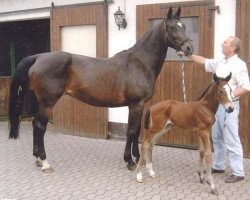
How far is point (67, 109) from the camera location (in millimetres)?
8359

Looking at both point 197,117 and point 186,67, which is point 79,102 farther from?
point 197,117

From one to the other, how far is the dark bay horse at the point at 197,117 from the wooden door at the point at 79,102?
2.86 meters

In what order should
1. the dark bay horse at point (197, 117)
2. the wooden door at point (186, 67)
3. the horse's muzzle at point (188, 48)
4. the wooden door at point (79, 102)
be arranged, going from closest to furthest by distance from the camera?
1. the dark bay horse at point (197, 117)
2. the horse's muzzle at point (188, 48)
3. the wooden door at point (186, 67)
4. the wooden door at point (79, 102)

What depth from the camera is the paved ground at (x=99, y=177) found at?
15.6 feet

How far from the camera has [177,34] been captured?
17.6ft

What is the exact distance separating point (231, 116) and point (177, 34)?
137 centimetres

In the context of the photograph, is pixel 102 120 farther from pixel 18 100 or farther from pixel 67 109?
pixel 18 100

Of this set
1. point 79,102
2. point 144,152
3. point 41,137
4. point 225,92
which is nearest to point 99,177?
point 144,152

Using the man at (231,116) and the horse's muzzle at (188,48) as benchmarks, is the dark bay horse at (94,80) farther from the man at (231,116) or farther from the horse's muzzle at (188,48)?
the man at (231,116)

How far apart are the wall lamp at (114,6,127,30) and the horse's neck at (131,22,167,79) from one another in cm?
165

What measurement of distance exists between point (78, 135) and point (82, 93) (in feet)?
8.76

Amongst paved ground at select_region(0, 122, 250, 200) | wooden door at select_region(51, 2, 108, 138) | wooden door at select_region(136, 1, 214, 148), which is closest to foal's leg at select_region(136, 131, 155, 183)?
paved ground at select_region(0, 122, 250, 200)

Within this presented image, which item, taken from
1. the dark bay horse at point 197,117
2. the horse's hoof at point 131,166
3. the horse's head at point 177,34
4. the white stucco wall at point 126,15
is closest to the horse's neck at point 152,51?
the horse's head at point 177,34

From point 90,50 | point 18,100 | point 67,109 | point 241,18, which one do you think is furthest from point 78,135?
point 241,18
